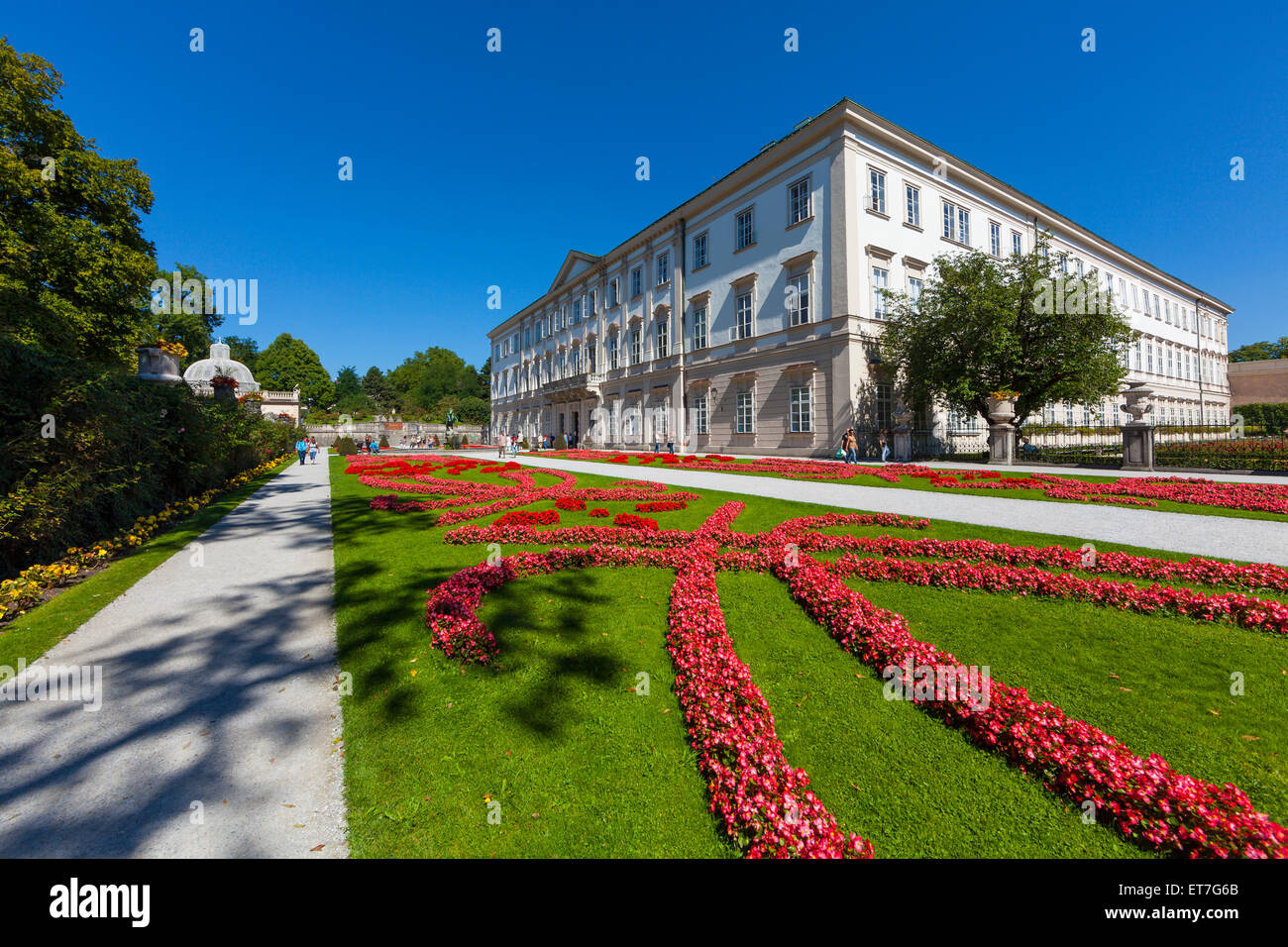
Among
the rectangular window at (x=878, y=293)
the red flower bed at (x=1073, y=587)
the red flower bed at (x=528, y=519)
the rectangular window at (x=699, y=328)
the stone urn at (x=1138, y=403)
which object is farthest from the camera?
the rectangular window at (x=699, y=328)

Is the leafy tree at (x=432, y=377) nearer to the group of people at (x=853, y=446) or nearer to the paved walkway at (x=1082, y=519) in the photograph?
the group of people at (x=853, y=446)

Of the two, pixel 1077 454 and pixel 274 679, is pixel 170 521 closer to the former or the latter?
pixel 274 679

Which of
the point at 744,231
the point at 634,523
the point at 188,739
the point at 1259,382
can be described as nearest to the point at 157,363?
the point at 634,523

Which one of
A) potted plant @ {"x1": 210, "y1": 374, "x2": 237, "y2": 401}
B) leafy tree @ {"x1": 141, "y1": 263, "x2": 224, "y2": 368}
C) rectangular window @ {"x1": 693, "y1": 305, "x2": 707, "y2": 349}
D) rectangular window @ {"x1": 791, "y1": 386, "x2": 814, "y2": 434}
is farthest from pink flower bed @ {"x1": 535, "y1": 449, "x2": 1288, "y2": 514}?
leafy tree @ {"x1": 141, "y1": 263, "x2": 224, "y2": 368}

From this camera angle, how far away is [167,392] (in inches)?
376

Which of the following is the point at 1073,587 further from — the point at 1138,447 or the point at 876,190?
the point at 876,190

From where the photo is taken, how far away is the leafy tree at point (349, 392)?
8694 centimetres

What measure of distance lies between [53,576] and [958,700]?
838cm

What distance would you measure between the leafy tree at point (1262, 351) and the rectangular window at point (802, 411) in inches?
3551

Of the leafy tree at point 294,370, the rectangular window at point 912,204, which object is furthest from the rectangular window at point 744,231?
the leafy tree at point 294,370

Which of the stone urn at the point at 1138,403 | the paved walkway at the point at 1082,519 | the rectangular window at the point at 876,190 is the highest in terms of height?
the rectangular window at the point at 876,190
